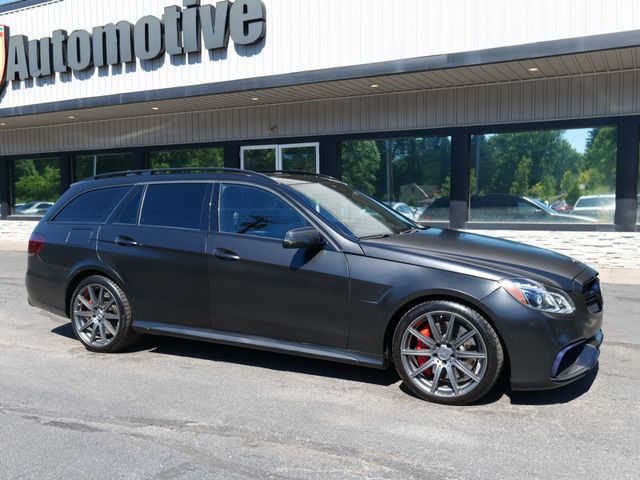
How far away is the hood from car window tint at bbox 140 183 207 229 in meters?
1.65

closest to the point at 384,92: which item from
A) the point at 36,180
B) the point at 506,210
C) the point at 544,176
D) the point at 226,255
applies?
the point at 506,210

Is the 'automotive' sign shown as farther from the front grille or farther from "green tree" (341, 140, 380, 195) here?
the front grille

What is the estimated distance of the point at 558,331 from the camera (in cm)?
404

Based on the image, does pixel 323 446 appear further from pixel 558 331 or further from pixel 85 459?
pixel 558 331

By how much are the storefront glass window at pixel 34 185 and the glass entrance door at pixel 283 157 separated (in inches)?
273

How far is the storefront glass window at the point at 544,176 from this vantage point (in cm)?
1084

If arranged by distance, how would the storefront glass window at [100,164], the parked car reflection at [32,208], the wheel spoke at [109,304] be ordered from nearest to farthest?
the wheel spoke at [109,304], the storefront glass window at [100,164], the parked car reflection at [32,208]

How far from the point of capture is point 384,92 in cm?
1225

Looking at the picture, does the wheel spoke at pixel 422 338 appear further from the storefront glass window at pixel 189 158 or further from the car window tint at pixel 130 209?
the storefront glass window at pixel 189 158

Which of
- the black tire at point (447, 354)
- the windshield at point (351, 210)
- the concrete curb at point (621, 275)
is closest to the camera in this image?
the black tire at point (447, 354)

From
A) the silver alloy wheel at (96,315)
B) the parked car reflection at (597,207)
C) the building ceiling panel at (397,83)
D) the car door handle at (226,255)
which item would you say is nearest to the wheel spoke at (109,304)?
the silver alloy wheel at (96,315)

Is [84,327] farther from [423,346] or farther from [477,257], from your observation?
[477,257]

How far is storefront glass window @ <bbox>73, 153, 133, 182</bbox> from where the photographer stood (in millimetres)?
16609

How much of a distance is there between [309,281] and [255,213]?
0.84 metres
